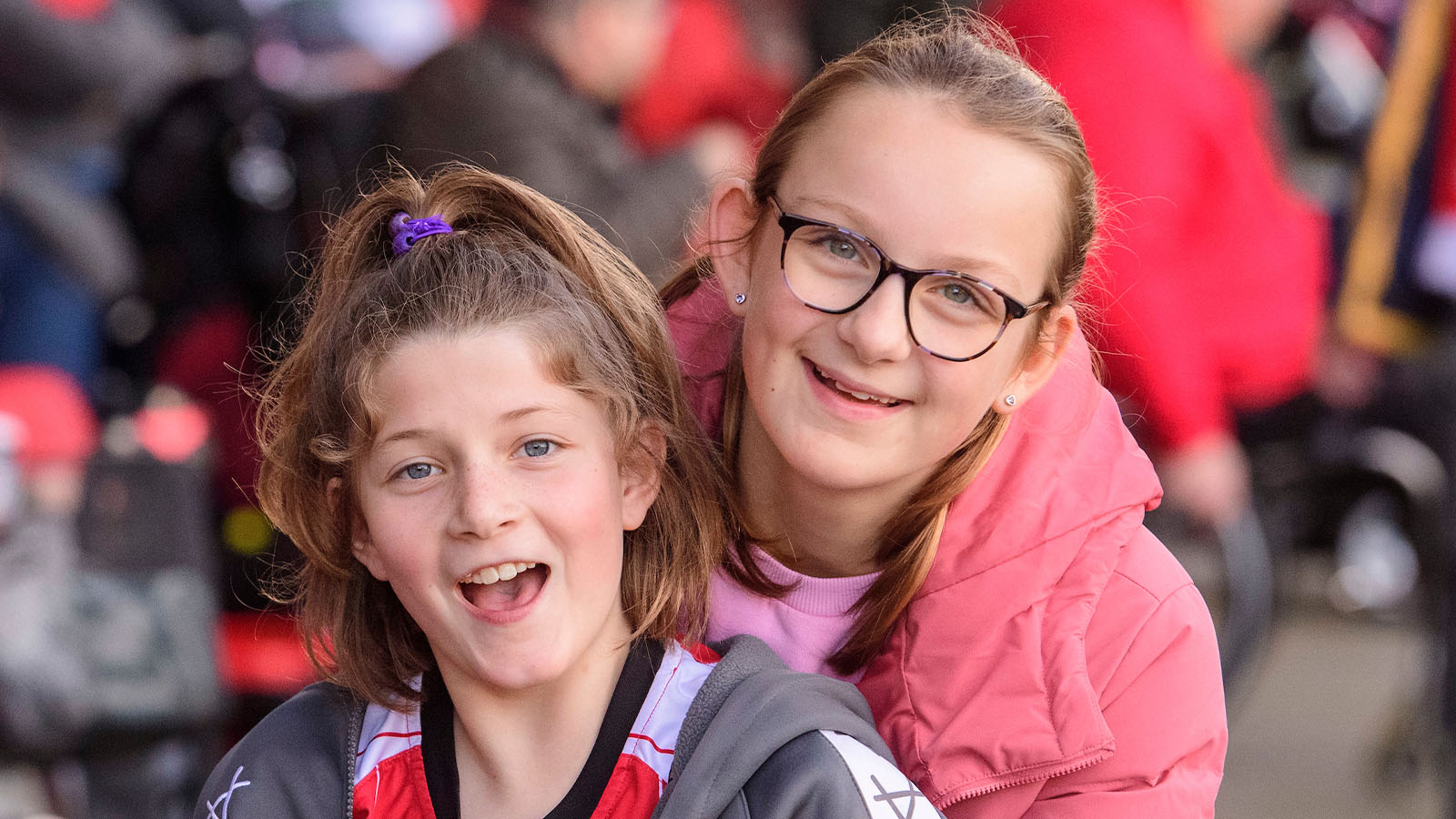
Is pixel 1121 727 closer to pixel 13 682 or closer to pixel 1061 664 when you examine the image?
pixel 1061 664

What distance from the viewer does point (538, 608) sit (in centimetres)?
159

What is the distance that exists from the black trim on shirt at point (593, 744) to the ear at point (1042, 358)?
47 centimetres

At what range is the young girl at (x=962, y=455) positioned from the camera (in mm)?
1591

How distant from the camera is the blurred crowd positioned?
2.98 m

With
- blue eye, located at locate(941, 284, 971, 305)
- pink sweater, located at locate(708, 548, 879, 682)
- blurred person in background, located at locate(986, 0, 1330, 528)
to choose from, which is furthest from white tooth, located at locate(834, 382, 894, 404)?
blurred person in background, located at locate(986, 0, 1330, 528)

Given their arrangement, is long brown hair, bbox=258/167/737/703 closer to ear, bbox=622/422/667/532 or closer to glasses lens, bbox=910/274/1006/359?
ear, bbox=622/422/667/532

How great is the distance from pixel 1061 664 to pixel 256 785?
84 centimetres

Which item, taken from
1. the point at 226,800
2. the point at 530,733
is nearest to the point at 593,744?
the point at 530,733

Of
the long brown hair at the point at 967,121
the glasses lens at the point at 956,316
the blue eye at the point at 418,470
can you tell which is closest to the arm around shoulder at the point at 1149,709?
the long brown hair at the point at 967,121

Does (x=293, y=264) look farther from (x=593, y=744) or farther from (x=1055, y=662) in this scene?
(x=1055, y=662)

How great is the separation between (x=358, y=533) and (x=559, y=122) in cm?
155

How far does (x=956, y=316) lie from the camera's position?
1606 millimetres

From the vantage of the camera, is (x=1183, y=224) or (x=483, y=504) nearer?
(x=483, y=504)

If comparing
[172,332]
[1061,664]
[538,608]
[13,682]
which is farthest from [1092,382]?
[172,332]
